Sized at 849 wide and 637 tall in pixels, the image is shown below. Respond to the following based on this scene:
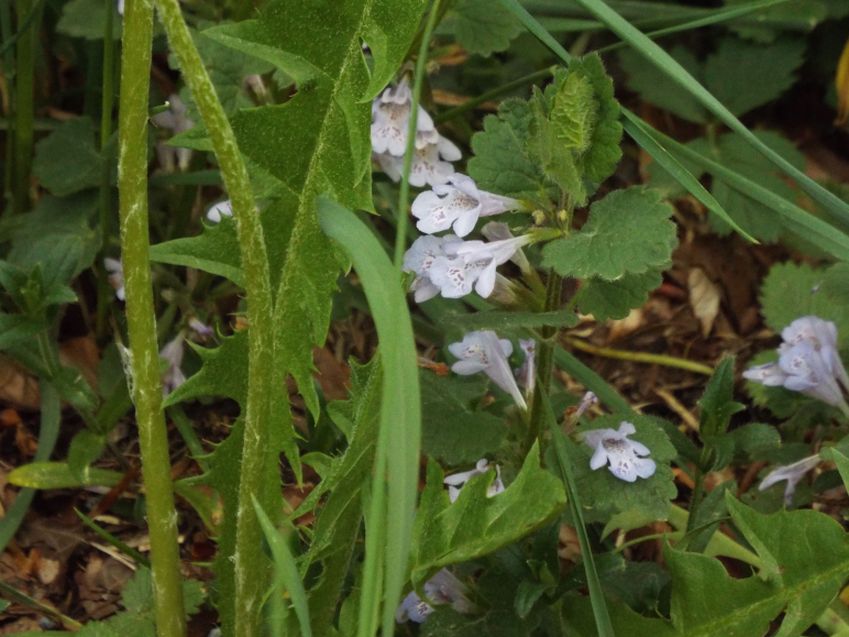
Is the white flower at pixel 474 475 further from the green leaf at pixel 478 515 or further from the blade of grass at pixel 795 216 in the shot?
the blade of grass at pixel 795 216

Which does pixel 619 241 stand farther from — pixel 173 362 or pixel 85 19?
pixel 85 19

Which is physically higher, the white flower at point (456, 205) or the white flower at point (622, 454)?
the white flower at point (456, 205)

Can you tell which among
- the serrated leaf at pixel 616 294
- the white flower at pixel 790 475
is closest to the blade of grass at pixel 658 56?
the serrated leaf at pixel 616 294

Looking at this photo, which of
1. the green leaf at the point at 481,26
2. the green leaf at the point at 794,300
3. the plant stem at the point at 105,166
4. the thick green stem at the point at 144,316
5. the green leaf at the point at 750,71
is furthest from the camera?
the green leaf at the point at 750,71

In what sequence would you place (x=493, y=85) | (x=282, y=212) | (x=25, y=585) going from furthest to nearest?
(x=493, y=85) < (x=25, y=585) < (x=282, y=212)

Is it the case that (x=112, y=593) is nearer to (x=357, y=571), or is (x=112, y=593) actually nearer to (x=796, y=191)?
(x=357, y=571)

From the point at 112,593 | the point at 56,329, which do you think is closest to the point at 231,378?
the point at 112,593
